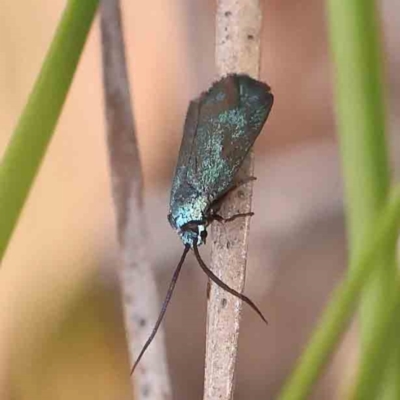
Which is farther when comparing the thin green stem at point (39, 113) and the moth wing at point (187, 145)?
the moth wing at point (187, 145)

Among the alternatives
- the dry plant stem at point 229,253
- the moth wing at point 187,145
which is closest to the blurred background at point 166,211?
the moth wing at point 187,145

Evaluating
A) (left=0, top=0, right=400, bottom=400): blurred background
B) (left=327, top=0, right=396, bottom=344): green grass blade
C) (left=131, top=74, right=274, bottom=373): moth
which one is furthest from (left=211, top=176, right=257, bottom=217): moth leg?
(left=0, top=0, right=400, bottom=400): blurred background

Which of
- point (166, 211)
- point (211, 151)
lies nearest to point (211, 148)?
point (211, 151)

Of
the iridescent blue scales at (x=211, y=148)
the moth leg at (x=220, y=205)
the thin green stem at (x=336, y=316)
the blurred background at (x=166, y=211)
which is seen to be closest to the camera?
the thin green stem at (x=336, y=316)

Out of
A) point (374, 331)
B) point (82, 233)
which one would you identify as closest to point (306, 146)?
point (82, 233)

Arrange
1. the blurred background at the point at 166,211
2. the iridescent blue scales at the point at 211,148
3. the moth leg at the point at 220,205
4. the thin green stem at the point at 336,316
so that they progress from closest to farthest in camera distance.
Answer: the thin green stem at the point at 336,316 → the moth leg at the point at 220,205 → the iridescent blue scales at the point at 211,148 → the blurred background at the point at 166,211

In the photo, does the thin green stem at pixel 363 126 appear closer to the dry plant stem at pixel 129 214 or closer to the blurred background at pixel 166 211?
the dry plant stem at pixel 129 214

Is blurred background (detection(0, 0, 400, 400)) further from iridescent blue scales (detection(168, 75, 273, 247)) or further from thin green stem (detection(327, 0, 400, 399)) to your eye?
thin green stem (detection(327, 0, 400, 399))

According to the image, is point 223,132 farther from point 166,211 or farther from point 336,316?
point 166,211
